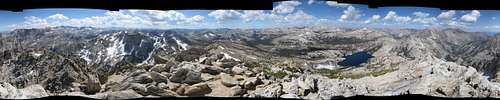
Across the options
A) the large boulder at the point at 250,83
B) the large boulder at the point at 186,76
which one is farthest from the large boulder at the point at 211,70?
the large boulder at the point at 250,83

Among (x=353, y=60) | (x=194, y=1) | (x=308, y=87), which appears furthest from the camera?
(x=353, y=60)

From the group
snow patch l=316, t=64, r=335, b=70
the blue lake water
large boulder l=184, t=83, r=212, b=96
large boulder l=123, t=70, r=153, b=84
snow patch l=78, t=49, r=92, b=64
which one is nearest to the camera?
large boulder l=184, t=83, r=212, b=96

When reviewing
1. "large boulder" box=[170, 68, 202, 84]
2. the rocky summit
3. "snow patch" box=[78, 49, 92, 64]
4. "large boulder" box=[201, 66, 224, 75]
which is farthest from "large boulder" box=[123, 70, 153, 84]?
"snow patch" box=[78, 49, 92, 64]

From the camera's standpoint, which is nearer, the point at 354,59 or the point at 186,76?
the point at 186,76

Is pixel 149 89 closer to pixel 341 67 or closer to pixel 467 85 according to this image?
pixel 467 85

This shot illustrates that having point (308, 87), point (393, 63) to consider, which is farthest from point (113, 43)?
point (308, 87)

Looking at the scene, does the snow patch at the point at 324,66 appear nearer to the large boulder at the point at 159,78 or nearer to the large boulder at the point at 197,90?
the large boulder at the point at 159,78

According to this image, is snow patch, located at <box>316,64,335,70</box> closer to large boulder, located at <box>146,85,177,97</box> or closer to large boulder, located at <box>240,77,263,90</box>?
large boulder, located at <box>240,77,263,90</box>

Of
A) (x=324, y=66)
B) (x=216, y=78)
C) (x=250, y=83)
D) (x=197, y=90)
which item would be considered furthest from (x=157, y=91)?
(x=324, y=66)

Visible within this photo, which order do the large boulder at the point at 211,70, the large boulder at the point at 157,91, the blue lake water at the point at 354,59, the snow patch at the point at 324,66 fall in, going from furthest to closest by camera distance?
the blue lake water at the point at 354,59
the snow patch at the point at 324,66
the large boulder at the point at 211,70
the large boulder at the point at 157,91

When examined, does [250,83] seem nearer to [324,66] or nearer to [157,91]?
[157,91]

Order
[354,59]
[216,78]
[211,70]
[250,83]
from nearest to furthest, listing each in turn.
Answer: [250,83], [216,78], [211,70], [354,59]
